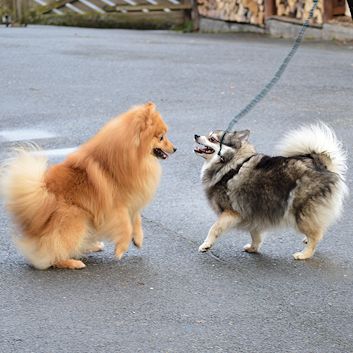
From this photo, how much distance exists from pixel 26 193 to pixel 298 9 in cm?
1258

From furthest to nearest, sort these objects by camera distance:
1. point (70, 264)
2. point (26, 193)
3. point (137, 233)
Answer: point (137, 233) → point (70, 264) → point (26, 193)

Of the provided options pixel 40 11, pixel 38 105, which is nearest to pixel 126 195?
pixel 38 105

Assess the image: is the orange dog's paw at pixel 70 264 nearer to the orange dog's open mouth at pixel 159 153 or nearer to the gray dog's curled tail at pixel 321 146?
the orange dog's open mouth at pixel 159 153

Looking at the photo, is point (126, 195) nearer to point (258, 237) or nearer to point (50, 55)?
point (258, 237)

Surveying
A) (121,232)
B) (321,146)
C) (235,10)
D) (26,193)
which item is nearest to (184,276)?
(121,232)

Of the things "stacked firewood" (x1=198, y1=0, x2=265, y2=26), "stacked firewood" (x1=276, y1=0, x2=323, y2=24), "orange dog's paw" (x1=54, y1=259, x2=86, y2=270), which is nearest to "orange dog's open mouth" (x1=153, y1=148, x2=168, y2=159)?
"orange dog's paw" (x1=54, y1=259, x2=86, y2=270)

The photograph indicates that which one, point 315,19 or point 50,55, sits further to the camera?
point 315,19

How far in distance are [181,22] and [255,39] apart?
3638 mm

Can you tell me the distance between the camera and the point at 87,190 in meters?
5.29

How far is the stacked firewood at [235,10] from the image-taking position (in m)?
18.0

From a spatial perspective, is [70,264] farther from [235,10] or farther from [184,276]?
[235,10]

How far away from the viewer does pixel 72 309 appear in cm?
464

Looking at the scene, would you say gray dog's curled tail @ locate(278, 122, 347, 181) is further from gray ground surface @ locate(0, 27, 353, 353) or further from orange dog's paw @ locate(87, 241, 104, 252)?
orange dog's paw @ locate(87, 241, 104, 252)

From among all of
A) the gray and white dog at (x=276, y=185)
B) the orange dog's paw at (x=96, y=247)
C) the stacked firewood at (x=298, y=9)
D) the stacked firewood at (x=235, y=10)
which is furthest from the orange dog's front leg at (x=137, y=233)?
the stacked firewood at (x=235, y=10)
